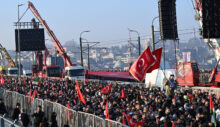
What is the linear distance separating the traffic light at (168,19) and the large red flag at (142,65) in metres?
8.73

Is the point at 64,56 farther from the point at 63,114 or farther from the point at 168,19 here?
the point at 63,114

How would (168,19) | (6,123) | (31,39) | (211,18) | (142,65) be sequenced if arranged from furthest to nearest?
(31,39) < (168,19) < (211,18) < (142,65) < (6,123)

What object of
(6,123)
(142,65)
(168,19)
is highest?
(168,19)

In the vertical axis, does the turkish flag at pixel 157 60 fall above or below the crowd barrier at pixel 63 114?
above

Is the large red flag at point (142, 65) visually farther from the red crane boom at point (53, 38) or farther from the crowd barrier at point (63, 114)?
the red crane boom at point (53, 38)

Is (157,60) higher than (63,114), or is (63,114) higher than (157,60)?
(157,60)

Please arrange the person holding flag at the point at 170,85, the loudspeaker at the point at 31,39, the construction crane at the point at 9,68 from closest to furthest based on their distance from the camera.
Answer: the person holding flag at the point at 170,85 → the loudspeaker at the point at 31,39 → the construction crane at the point at 9,68

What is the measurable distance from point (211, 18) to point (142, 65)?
282 inches

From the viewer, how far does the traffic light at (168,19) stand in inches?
1065

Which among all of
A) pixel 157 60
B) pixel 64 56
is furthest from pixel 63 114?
pixel 64 56

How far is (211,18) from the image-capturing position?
77.3 ft

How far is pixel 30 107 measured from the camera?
72.3 ft

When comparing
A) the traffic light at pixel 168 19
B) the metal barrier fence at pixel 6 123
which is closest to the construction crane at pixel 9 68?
the traffic light at pixel 168 19

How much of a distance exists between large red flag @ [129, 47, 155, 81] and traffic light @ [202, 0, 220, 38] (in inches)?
228
